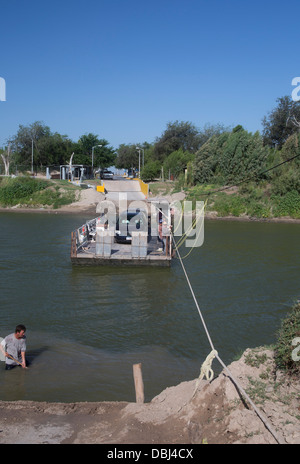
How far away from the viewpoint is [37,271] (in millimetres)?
17797

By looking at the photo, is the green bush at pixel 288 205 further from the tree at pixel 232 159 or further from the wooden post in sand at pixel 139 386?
the wooden post in sand at pixel 139 386

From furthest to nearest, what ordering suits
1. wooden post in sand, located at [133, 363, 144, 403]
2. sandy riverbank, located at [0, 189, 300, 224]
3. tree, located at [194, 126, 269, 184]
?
tree, located at [194, 126, 269, 184] < sandy riverbank, located at [0, 189, 300, 224] < wooden post in sand, located at [133, 363, 144, 403]

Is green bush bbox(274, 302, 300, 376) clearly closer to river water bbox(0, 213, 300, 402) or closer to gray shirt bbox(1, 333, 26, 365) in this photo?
river water bbox(0, 213, 300, 402)

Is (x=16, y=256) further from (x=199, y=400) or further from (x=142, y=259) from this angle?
(x=199, y=400)

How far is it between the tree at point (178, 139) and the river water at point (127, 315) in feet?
188

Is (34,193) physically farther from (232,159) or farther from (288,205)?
(288,205)

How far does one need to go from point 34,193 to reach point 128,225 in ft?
100

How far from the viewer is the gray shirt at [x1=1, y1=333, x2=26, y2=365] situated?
869 cm

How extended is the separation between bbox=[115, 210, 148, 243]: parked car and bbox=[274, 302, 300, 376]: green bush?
13349 mm

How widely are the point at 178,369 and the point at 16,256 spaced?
1378 centimetres

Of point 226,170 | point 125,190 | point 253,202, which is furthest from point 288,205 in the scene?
point 125,190

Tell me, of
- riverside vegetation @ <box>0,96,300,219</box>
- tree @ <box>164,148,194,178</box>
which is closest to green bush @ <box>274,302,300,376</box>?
riverside vegetation @ <box>0,96,300,219</box>

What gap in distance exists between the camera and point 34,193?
157 feet

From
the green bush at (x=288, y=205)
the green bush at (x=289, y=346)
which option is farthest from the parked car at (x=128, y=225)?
the green bush at (x=288, y=205)
